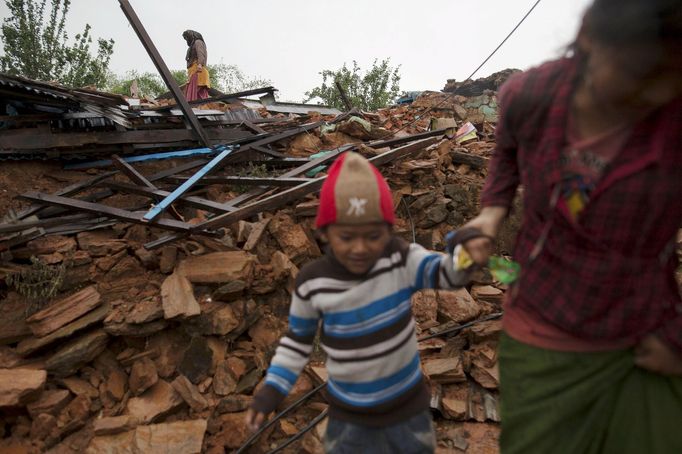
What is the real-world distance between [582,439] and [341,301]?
83 centimetres

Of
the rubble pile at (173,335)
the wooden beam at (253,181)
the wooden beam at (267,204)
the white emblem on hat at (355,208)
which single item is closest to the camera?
the white emblem on hat at (355,208)

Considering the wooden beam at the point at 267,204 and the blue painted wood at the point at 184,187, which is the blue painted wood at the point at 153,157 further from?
the wooden beam at the point at 267,204

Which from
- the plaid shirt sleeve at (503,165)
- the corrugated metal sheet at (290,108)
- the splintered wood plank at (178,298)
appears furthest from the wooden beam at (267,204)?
the corrugated metal sheet at (290,108)

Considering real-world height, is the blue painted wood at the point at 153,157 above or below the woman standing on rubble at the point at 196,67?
below

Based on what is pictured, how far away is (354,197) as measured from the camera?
4.65 ft

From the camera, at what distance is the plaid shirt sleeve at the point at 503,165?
4.02 ft

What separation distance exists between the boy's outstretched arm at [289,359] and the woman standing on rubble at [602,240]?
77cm

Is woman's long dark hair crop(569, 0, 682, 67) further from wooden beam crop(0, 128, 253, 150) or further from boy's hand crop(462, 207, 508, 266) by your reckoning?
wooden beam crop(0, 128, 253, 150)

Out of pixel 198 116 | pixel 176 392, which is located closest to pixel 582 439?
pixel 176 392

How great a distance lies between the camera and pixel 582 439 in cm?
107

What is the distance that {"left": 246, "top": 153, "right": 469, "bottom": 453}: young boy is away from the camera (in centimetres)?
144


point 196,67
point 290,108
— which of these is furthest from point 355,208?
point 196,67

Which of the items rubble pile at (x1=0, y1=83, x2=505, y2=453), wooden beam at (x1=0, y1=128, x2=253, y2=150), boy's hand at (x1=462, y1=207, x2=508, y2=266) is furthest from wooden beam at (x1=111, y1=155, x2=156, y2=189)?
boy's hand at (x1=462, y1=207, x2=508, y2=266)

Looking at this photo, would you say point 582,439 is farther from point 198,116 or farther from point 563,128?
point 198,116
